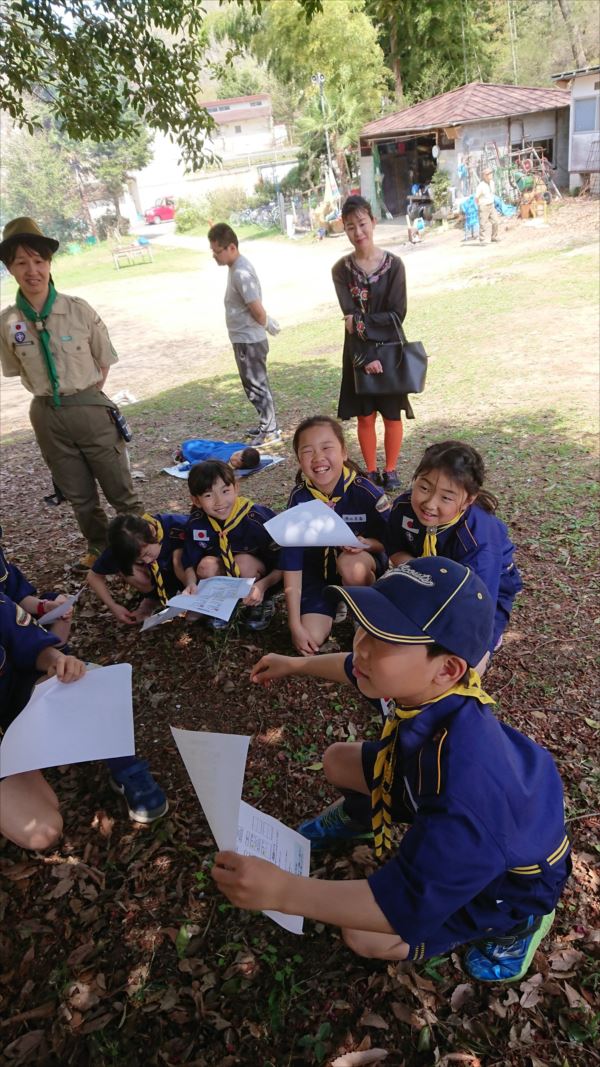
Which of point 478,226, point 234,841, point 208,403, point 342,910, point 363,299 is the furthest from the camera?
Answer: point 478,226

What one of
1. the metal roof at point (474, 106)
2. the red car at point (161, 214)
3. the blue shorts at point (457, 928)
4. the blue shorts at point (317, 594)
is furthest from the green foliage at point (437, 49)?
the blue shorts at point (457, 928)

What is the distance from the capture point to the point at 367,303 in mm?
4500

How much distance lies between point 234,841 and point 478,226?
18.8m

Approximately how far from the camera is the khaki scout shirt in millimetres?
3600

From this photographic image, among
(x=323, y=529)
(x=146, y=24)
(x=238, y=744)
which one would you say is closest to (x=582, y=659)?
(x=323, y=529)

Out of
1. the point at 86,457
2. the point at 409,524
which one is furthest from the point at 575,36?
the point at 409,524

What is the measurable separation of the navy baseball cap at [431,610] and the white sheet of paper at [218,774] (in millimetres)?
496

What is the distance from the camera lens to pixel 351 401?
189 inches

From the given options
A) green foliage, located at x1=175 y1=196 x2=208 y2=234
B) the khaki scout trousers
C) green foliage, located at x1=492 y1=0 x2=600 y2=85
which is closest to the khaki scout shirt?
the khaki scout trousers

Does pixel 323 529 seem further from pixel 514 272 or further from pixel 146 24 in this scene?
pixel 514 272

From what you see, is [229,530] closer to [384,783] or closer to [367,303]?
[384,783]

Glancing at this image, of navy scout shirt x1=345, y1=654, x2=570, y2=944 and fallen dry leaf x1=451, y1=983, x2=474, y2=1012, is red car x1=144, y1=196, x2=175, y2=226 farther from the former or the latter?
fallen dry leaf x1=451, y1=983, x2=474, y2=1012

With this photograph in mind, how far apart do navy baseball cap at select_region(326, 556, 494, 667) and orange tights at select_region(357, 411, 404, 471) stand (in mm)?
3336

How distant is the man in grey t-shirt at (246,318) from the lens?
580 cm
